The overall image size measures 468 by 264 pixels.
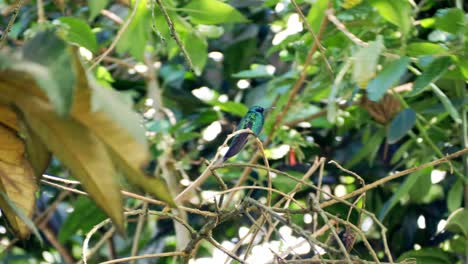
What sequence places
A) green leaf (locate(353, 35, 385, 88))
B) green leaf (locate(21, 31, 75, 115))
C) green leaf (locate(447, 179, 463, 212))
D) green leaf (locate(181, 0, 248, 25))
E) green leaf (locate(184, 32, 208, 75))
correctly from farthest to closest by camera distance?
green leaf (locate(447, 179, 463, 212))
green leaf (locate(184, 32, 208, 75))
green leaf (locate(181, 0, 248, 25))
green leaf (locate(353, 35, 385, 88))
green leaf (locate(21, 31, 75, 115))

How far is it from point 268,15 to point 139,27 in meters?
0.90

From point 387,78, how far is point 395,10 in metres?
0.11

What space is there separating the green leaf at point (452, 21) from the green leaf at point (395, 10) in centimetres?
5

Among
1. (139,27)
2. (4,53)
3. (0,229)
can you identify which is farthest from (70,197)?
(4,53)

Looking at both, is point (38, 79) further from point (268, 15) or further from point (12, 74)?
point (268, 15)

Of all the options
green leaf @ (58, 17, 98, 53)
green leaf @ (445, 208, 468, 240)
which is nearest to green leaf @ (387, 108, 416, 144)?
green leaf @ (445, 208, 468, 240)

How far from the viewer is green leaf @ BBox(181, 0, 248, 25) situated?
1.29 metres

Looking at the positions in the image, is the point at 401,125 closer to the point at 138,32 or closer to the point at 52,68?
the point at 138,32

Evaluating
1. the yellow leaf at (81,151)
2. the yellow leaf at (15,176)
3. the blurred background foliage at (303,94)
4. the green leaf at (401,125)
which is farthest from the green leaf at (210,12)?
the yellow leaf at (81,151)

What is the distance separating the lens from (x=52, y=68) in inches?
16.9

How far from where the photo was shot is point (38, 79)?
41 centimetres

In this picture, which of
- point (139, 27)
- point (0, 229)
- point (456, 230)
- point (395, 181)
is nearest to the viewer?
point (139, 27)

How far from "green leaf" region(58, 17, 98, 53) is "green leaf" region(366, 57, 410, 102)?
0.43 m

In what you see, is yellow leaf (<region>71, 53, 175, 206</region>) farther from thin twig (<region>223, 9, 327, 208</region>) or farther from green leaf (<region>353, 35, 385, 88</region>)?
thin twig (<region>223, 9, 327, 208</region>)
